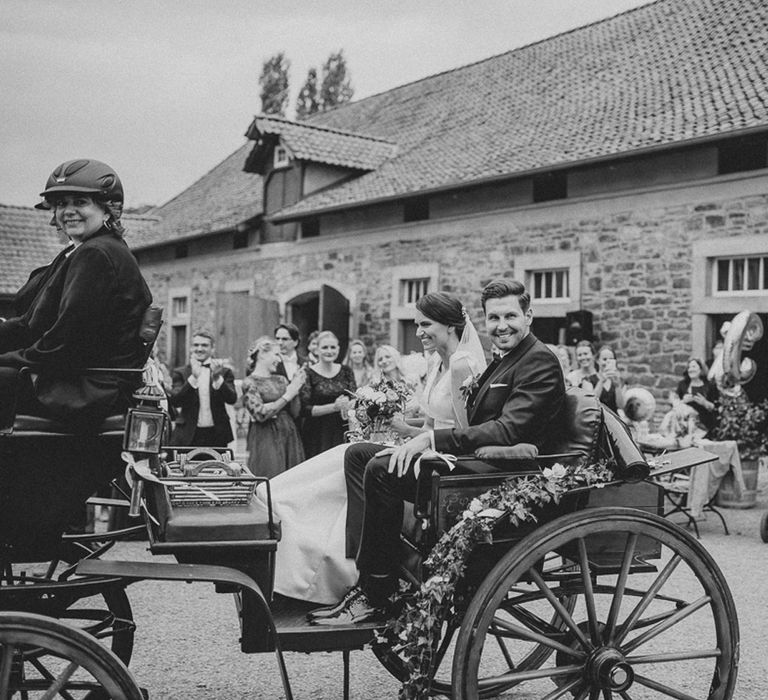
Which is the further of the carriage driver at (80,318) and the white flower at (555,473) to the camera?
the white flower at (555,473)

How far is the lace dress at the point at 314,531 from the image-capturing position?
356 centimetres

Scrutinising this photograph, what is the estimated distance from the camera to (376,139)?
2064cm

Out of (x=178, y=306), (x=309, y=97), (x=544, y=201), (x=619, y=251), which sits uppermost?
(x=309, y=97)

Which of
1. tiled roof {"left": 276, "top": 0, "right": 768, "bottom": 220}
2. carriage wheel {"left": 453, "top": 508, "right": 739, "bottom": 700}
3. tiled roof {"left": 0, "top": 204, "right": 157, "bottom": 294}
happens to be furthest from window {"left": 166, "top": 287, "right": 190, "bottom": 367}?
carriage wheel {"left": 453, "top": 508, "right": 739, "bottom": 700}

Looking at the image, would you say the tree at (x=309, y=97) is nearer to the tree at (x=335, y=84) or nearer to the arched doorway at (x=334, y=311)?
the tree at (x=335, y=84)

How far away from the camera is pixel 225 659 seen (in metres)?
4.78

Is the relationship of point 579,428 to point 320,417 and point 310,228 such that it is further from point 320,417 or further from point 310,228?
point 310,228

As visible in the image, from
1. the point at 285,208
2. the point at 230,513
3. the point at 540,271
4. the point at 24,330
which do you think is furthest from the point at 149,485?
the point at 285,208

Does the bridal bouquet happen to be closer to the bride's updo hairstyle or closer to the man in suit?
the bride's updo hairstyle

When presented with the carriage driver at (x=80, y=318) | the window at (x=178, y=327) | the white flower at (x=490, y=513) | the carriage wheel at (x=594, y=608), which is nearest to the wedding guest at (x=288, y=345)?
the carriage wheel at (x=594, y=608)

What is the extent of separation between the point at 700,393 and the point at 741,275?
2282 mm

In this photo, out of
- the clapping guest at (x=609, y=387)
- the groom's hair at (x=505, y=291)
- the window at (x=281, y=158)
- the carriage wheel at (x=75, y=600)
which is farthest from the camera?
the window at (x=281, y=158)

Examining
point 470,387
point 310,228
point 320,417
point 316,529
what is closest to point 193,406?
point 320,417

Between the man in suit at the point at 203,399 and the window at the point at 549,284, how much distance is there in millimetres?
7701
